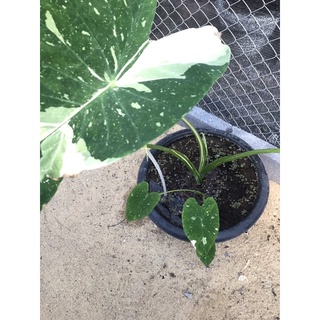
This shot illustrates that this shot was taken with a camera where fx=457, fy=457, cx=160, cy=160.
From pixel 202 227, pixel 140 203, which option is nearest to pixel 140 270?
pixel 140 203

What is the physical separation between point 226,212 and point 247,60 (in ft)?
1.89

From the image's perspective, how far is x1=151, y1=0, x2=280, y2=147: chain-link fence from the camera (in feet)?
5.05

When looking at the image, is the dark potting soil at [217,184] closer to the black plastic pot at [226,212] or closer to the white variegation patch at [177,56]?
the black plastic pot at [226,212]

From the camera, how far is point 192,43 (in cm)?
75

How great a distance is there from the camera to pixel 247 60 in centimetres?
158

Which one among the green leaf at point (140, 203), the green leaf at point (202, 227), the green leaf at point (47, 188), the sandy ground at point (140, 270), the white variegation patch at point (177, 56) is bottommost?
the sandy ground at point (140, 270)

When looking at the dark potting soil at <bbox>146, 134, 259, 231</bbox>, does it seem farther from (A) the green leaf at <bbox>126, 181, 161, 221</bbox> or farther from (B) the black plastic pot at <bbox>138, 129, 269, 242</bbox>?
(A) the green leaf at <bbox>126, 181, 161, 221</bbox>

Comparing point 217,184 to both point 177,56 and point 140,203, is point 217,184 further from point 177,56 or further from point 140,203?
point 177,56

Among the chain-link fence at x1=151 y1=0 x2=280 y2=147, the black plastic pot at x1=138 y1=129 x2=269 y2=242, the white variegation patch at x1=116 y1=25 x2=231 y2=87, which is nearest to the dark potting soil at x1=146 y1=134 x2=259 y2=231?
the black plastic pot at x1=138 y1=129 x2=269 y2=242

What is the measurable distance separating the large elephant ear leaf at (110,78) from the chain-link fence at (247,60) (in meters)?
0.85

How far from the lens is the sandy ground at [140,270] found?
4.43 feet

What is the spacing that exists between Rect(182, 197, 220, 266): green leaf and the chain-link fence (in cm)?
62

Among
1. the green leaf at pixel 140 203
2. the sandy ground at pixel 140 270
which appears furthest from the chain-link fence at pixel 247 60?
the green leaf at pixel 140 203
